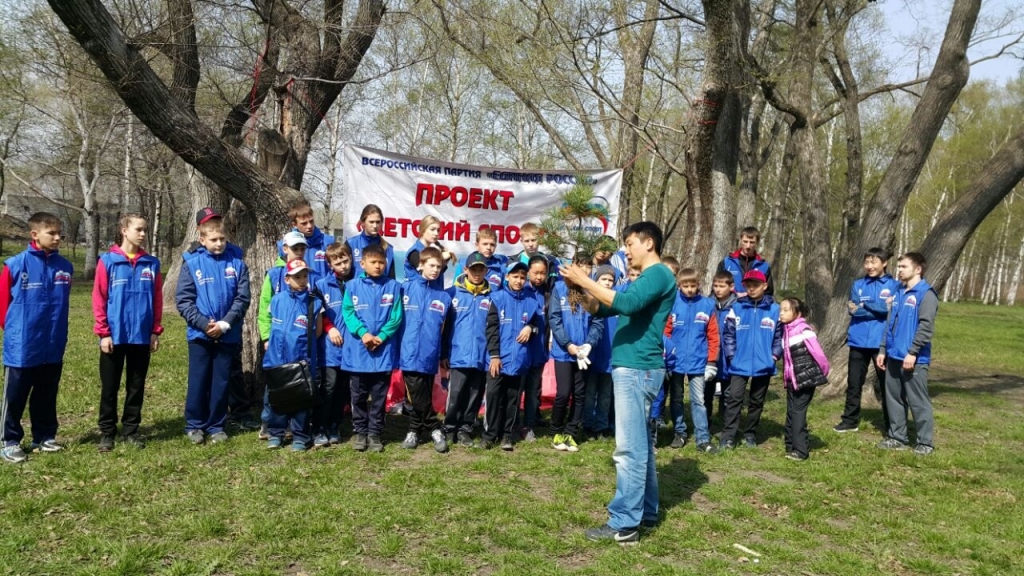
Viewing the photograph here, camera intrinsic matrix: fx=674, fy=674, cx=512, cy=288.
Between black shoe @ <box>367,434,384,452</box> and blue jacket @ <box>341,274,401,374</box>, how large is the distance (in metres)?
0.62

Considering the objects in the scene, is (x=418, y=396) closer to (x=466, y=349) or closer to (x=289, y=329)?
(x=466, y=349)

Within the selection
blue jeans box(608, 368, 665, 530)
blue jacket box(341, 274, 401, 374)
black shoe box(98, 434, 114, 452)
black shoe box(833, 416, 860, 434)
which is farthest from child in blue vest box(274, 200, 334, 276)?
black shoe box(833, 416, 860, 434)

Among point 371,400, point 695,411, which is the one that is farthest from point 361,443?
point 695,411

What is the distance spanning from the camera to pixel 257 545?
13.3 feet

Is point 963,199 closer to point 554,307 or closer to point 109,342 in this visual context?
point 554,307

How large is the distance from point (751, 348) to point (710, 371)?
457 millimetres

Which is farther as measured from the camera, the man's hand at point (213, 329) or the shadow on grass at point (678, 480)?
the man's hand at point (213, 329)

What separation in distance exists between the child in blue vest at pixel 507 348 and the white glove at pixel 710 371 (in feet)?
5.74

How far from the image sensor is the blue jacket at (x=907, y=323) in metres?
6.70

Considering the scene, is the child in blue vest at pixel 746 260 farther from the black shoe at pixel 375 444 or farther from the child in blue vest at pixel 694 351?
the black shoe at pixel 375 444

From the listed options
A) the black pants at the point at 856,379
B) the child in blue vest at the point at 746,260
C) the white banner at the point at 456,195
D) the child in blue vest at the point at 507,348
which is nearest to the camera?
the child in blue vest at the point at 507,348

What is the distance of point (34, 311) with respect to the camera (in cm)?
534

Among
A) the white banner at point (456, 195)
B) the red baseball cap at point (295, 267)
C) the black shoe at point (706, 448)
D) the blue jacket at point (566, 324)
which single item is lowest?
the black shoe at point (706, 448)

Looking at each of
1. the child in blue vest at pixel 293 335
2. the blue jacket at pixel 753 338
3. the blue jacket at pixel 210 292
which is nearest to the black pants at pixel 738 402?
the blue jacket at pixel 753 338
